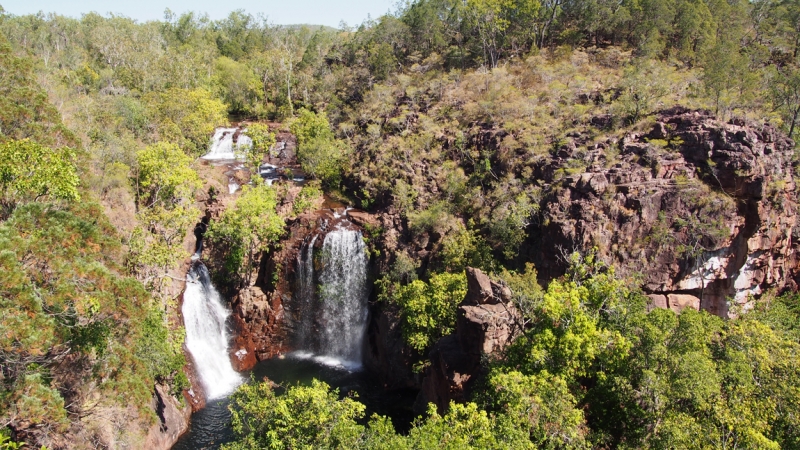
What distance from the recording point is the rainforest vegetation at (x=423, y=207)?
17.7 meters

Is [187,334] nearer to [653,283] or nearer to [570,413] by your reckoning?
[570,413]

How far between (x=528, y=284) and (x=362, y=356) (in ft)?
50.9

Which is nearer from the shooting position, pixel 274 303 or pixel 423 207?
pixel 274 303

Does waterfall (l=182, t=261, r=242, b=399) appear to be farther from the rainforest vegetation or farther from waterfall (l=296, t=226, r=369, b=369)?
waterfall (l=296, t=226, r=369, b=369)

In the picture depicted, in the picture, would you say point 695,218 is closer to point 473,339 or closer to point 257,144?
point 473,339

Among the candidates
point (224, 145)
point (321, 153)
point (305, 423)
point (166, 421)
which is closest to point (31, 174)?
point (305, 423)

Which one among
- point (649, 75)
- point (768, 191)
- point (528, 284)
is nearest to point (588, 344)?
point (528, 284)

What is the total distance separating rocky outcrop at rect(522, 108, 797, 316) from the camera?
96.0 feet

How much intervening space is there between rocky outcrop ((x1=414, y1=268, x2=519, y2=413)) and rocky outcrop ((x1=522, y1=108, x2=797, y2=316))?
624cm

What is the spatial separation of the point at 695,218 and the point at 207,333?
33.2 meters

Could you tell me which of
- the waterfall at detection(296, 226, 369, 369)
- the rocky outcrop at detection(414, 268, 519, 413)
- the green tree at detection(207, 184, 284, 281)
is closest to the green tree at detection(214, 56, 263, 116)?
the green tree at detection(207, 184, 284, 281)

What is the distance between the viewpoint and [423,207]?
134ft

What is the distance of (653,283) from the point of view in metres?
29.6

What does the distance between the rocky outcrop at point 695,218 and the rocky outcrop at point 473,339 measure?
624 centimetres
